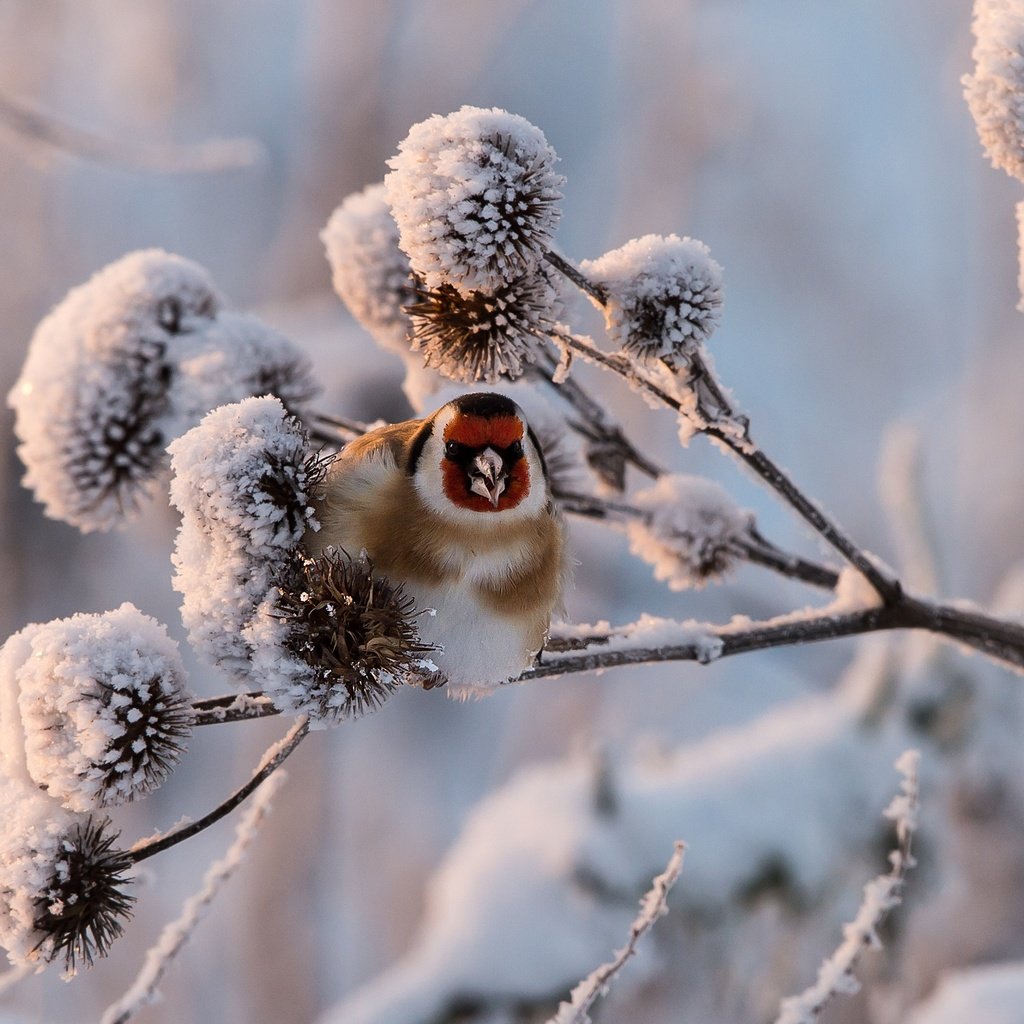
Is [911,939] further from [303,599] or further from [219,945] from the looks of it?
[219,945]

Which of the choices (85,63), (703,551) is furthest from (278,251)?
(703,551)

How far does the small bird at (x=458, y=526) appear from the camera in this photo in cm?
120

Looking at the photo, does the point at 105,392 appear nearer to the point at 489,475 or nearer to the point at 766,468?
the point at 489,475

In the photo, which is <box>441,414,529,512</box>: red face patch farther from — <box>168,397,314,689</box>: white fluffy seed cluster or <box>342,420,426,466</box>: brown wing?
<box>168,397,314,689</box>: white fluffy seed cluster

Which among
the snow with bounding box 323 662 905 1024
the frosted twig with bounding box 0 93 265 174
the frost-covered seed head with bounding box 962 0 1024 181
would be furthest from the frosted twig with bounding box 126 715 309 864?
the snow with bounding box 323 662 905 1024

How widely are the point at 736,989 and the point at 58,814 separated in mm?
1766

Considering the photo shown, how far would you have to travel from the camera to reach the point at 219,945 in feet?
20.4

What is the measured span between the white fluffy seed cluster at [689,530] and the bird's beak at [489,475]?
11.9 inches

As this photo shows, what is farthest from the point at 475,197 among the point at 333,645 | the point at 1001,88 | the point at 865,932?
the point at 865,932

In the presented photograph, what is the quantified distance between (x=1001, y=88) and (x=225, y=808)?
986 mm

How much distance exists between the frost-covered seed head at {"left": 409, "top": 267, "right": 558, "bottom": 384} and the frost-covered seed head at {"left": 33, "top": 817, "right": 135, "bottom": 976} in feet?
1.82

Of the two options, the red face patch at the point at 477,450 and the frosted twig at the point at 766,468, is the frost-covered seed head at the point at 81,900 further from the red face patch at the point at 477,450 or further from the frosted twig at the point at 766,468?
the frosted twig at the point at 766,468

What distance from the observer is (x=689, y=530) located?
56.7 inches

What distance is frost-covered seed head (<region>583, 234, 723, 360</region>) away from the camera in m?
1.10
